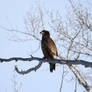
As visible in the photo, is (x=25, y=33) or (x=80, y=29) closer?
(x=80, y=29)

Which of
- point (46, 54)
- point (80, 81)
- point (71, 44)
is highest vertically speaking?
point (71, 44)

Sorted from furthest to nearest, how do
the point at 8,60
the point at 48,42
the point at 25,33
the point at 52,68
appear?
the point at 25,33, the point at 48,42, the point at 52,68, the point at 8,60

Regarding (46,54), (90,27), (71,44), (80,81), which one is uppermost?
(90,27)

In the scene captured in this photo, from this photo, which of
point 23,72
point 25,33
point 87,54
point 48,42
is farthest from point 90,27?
point 23,72

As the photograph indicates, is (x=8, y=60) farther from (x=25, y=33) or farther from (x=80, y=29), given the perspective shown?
(x=25, y=33)

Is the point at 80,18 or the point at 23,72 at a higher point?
the point at 80,18

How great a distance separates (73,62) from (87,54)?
25.7 feet

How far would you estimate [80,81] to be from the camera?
10797 mm

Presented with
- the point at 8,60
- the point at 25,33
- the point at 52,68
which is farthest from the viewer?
the point at 25,33

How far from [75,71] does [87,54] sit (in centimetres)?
85

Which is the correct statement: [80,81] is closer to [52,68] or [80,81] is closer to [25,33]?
[25,33]

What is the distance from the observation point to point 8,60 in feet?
13.5

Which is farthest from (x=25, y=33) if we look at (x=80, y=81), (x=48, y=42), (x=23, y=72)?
(x=23, y=72)

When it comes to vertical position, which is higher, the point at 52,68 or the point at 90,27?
the point at 90,27
